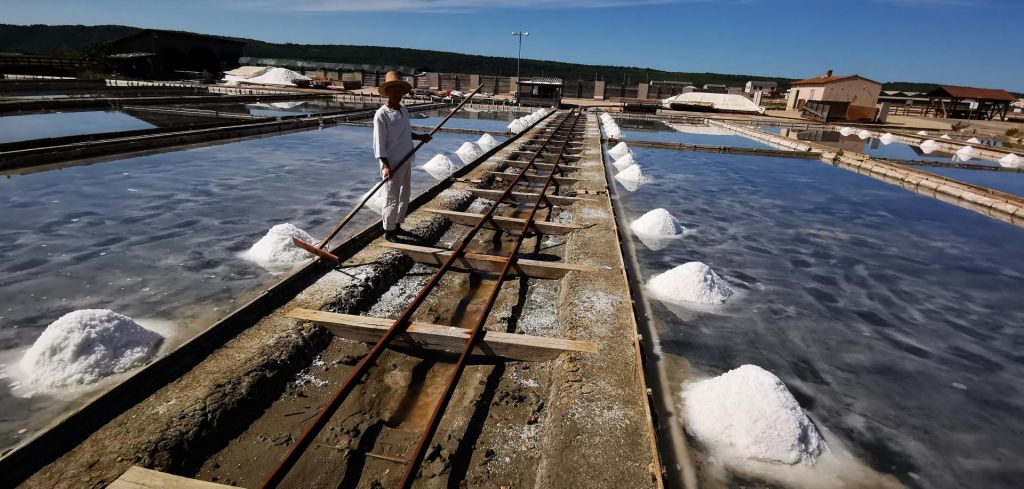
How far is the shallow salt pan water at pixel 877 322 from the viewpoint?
9.86 ft

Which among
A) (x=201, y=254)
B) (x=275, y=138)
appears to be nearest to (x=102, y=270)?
(x=201, y=254)

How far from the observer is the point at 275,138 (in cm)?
1313

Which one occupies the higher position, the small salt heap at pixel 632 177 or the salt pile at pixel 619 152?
the salt pile at pixel 619 152

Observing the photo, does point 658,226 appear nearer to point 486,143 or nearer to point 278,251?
point 278,251

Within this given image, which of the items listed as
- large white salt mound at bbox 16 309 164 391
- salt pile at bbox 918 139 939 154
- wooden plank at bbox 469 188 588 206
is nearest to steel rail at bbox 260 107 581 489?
large white salt mound at bbox 16 309 164 391

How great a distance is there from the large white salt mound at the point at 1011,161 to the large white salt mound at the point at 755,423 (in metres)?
19.3

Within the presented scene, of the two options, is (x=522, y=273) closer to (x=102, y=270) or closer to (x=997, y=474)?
(x=997, y=474)

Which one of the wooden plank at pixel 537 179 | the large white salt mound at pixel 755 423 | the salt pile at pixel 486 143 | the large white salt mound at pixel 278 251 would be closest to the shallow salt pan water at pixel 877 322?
the large white salt mound at pixel 755 423

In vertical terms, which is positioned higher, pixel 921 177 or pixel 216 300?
pixel 921 177

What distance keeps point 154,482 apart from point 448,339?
5.96ft

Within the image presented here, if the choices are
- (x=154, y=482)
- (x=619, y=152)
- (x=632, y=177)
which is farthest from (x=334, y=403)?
(x=619, y=152)

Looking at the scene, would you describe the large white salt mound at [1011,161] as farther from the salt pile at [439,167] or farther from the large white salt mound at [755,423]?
the large white salt mound at [755,423]

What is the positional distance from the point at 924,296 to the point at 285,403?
20.6ft

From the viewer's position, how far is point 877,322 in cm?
443
